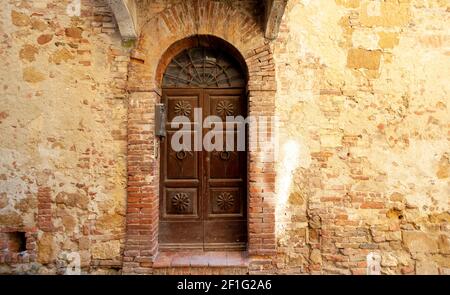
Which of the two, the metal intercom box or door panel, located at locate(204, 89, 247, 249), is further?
door panel, located at locate(204, 89, 247, 249)

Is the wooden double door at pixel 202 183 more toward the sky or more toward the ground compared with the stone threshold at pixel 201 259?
more toward the sky

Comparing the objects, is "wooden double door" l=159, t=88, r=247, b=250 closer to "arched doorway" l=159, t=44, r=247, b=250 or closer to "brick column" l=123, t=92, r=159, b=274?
"arched doorway" l=159, t=44, r=247, b=250

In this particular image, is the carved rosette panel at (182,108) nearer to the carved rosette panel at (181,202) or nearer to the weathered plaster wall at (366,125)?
the carved rosette panel at (181,202)

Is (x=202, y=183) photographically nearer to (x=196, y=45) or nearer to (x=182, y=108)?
(x=182, y=108)

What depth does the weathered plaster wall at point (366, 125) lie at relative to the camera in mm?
4082

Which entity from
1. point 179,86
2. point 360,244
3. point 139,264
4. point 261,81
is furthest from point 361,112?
point 139,264

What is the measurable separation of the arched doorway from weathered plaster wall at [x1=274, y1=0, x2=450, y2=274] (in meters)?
0.62

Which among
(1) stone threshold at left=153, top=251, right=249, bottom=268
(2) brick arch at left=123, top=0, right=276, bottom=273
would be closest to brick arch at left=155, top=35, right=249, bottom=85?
(2) brick arch at left=123, top=0, right=276, bottom=273

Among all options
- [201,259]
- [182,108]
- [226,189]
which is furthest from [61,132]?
[201,259]

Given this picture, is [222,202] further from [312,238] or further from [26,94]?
[26,94]

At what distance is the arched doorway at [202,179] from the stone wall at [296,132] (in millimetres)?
519

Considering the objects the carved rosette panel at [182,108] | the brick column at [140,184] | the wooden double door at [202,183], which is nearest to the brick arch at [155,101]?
the brick column at [140,184]

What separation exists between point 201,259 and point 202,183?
97 cm

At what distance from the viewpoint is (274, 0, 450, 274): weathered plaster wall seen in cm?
408
